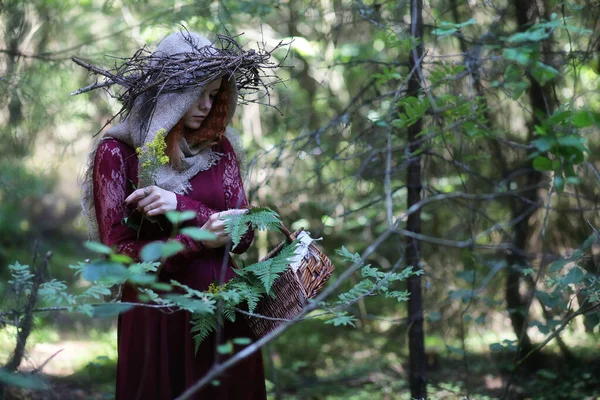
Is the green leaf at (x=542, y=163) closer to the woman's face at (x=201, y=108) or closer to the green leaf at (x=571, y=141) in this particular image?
the green leaf at (x=571, y=141)

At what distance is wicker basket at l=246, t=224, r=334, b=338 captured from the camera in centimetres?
256

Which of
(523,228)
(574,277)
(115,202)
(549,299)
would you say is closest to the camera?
(115,202)

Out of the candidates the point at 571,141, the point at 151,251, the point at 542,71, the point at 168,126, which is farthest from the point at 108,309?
the point at 542,71

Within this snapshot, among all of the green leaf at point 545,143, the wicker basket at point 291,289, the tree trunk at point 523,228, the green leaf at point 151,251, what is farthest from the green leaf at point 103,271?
the tree trunk at point 523,228

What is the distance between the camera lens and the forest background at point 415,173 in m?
3.49

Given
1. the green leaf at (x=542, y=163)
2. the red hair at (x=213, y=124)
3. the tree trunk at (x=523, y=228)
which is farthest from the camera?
the tree trunk at (x=523, y=228)

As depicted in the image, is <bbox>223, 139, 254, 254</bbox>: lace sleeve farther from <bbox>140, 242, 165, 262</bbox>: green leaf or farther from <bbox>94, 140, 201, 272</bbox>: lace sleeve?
<bbox>140, 242, 165, 262</bbox>: green leaf

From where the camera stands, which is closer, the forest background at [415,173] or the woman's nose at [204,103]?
the woman's nose at [204,103]

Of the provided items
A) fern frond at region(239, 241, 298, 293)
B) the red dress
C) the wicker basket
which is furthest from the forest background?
the red dress

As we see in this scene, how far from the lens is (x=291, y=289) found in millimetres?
2580

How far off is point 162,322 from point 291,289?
652mm

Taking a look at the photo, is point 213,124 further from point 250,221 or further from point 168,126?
point 250,221

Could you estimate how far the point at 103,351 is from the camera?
6.86 m

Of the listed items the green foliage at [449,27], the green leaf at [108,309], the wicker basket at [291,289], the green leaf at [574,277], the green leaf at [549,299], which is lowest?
the green leaf at [108,309]
